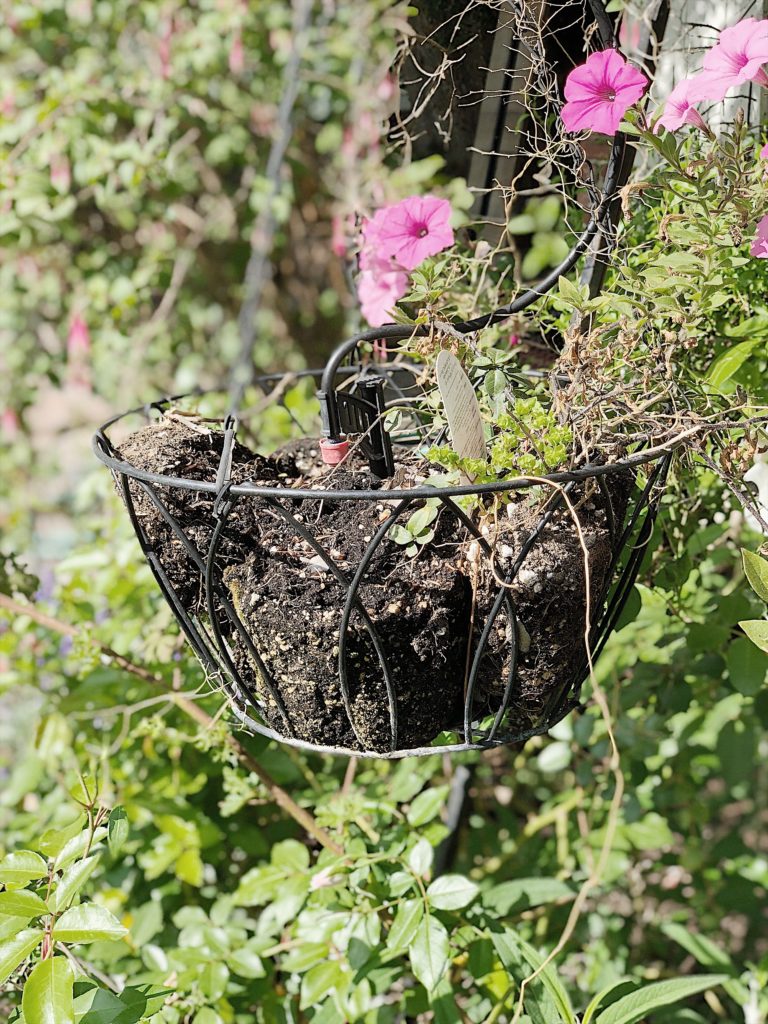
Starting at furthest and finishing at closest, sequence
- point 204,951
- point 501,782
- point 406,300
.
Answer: point 501,782, point 204,951, point 406,300

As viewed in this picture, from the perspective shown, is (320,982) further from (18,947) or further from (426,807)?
(18,947)

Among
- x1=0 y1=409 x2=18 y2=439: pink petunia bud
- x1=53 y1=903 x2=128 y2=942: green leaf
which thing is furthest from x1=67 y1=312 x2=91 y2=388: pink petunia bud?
x1=53 y1=903 x2=128 y2=942: green leaf

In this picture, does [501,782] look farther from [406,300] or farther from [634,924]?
[406,300]

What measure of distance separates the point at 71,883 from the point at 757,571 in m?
0.54

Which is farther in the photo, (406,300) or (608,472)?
(406,300)

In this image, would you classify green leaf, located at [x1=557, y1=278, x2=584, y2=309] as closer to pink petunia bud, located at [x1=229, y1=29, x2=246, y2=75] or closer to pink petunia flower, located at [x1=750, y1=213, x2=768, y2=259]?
pink petunia flower, located at [x1=750, y1=213, x2=768, y2=259]

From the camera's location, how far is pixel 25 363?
279 cm

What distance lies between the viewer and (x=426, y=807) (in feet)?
3.39

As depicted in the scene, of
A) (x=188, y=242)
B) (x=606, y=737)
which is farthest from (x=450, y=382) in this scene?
(x=188, y=242)

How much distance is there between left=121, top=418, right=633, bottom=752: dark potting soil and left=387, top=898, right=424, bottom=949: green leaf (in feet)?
0.79

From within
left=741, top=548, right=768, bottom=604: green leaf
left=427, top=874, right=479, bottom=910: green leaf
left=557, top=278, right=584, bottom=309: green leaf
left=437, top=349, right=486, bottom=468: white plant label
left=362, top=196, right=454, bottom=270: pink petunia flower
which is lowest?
left=427, top=874, right=479, bottom=910: green leaf

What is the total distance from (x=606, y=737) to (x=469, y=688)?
71 centimetres

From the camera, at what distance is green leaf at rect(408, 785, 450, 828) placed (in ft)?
3.36

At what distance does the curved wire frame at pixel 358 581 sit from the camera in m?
0.62
